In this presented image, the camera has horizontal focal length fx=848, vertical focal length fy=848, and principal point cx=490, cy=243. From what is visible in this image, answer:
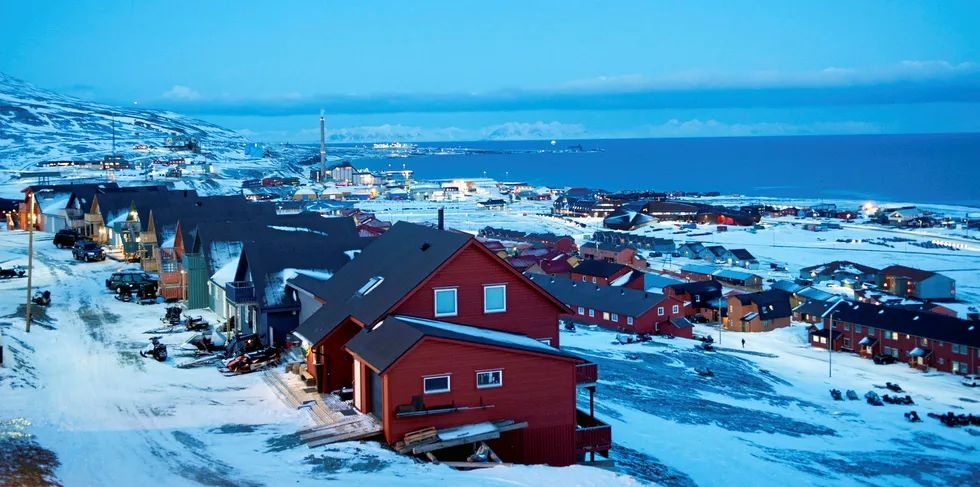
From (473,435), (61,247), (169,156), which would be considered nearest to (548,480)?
(473,435)

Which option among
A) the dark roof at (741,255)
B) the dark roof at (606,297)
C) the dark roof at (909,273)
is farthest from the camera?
the dark roof at (741,255)

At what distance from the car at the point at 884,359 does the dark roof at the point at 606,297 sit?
42.1 ft

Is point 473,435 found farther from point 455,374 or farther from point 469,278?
point 469,278

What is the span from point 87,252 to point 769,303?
44067 millimetres

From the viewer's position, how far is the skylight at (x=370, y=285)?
21000 mm

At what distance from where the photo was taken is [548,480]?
1493 centimetres

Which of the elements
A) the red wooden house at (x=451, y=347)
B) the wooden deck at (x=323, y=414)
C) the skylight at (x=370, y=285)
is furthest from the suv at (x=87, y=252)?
the skylight at (x=370, y=285)

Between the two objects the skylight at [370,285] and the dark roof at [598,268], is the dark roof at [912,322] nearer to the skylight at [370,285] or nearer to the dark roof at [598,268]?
the dark roof at [598,268]

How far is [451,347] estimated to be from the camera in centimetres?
1695

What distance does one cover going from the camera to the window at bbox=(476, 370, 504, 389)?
17.2 metres

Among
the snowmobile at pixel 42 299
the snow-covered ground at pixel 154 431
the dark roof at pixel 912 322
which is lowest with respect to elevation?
the dark roof at pixel 912 322

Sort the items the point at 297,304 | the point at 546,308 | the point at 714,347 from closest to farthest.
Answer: the point at 546,308 < the point at 297,304 < the point at 714,347

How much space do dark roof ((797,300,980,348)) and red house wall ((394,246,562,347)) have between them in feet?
115

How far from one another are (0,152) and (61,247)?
13669 cm
